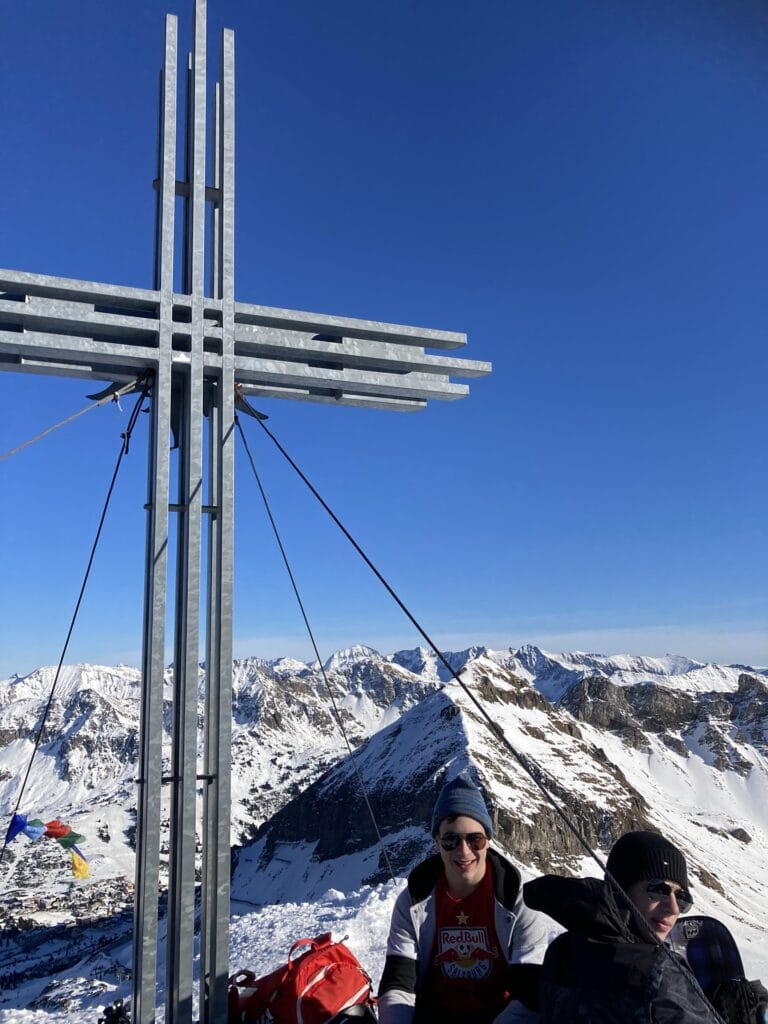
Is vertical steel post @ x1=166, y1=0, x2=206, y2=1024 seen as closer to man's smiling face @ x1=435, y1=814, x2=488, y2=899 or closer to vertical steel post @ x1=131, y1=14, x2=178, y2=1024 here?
vertical steel post @ x1=131, y1=14, x2=178, y2=1024

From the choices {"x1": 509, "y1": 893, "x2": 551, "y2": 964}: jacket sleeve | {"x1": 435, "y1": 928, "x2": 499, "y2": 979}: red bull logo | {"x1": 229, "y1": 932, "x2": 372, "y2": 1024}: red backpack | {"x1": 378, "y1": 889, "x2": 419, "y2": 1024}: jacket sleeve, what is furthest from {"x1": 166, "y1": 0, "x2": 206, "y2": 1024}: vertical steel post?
{"x1": 509, "y1": 893, "x2": 551, "y2": 964}: jacket sleeve

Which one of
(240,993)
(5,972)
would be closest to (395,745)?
(5,972)

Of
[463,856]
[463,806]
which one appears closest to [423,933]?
[463,856]

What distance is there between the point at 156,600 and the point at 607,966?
11.9 ft

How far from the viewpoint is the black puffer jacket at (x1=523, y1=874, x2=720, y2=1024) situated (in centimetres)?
284

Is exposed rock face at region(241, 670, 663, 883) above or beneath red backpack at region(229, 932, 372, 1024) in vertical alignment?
beneath

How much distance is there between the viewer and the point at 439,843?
167 inches

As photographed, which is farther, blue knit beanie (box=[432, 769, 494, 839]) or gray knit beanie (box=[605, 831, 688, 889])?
blue knit beanie (box=[432, 769, 494, 839])

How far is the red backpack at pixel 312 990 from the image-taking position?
4.71 m

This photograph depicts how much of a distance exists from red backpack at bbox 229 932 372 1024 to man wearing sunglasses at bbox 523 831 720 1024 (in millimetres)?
2021

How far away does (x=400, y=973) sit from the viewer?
406 cm

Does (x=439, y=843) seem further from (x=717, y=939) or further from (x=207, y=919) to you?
(x=207, y=919)

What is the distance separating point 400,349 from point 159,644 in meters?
2.93

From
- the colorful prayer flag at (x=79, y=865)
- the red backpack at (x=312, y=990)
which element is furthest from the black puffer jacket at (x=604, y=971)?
the colorful prayer flag at (x=79, y=865)
